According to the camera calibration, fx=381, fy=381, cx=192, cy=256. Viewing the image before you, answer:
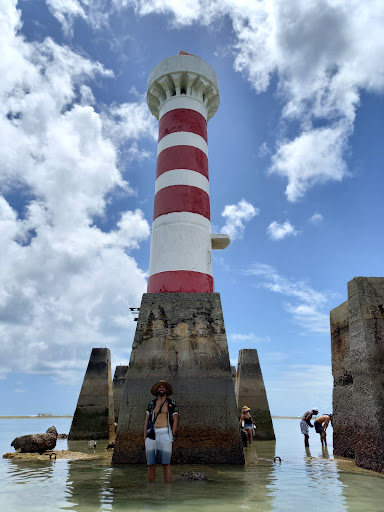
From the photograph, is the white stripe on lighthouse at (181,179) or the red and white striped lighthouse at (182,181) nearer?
the red and white striped lighthouse at (182,181)

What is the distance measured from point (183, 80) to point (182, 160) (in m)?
4.22

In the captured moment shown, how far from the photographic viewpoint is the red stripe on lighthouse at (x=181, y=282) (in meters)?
13.7

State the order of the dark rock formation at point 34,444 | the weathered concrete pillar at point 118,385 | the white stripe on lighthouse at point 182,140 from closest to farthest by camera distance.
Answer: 1. the dark rock formation at point 34,444
2. the white stripe on lighthouse at point 182,140
3. the weathered concrete pillar at point 118,385

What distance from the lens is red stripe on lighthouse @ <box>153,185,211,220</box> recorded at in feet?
48.3

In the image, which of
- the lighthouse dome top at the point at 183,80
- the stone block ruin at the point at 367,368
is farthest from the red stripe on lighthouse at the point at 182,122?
the stone block ruin at the point at 367,368

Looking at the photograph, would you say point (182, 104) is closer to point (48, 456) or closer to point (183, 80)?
point (183, 80)

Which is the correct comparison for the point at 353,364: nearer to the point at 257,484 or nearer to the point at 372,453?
the point at 372,453

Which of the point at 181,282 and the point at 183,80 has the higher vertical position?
the point at 183,80

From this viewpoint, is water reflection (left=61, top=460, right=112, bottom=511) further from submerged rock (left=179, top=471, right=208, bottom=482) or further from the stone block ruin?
the stone block ruin

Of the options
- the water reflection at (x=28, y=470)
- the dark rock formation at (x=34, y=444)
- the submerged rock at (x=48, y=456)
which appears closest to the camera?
the water reflection at (x=28, y=470)

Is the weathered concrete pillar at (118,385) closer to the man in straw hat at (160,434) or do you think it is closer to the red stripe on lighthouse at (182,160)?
the red stripe on lighthouse at (182,160)

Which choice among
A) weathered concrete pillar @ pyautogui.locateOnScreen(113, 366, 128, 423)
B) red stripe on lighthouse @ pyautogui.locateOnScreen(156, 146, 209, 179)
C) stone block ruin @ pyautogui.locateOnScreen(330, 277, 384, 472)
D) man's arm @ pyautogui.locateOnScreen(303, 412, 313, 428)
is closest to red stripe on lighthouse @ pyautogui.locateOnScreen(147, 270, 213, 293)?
red stripe on lighthouse @ pyautogui.locateOnScreen(156, 146, 209, 179)

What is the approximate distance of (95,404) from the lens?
16.8m

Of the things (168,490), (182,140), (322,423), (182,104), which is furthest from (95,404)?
(182,104)
